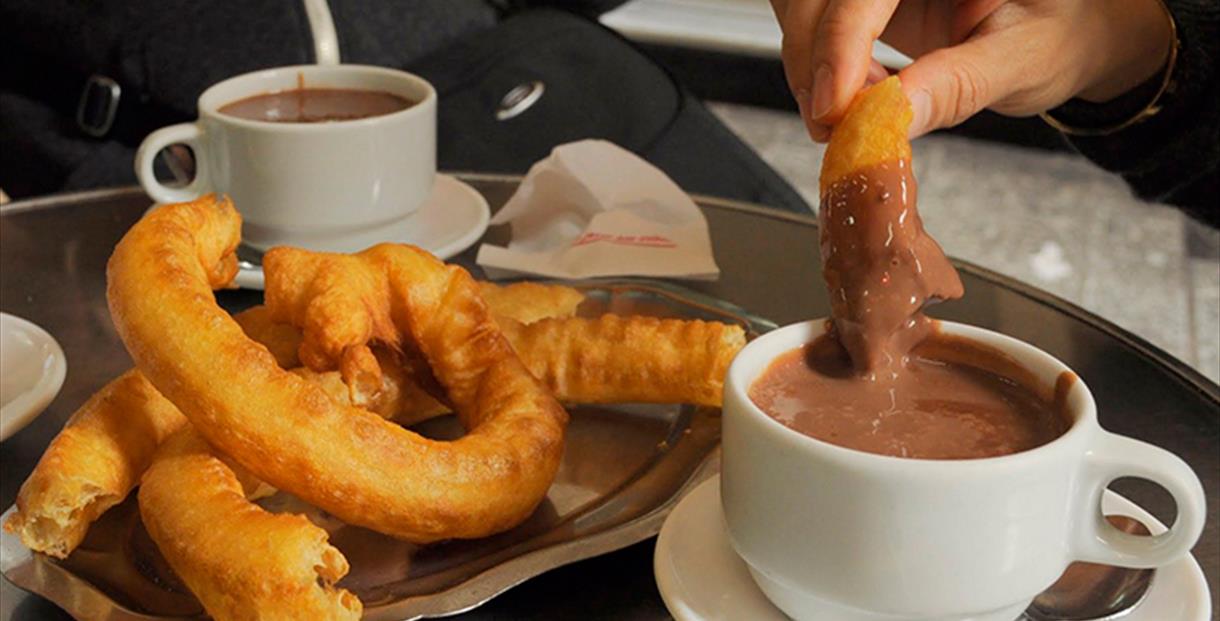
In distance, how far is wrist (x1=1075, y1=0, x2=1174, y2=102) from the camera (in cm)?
100

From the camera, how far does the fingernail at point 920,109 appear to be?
2.54 feet

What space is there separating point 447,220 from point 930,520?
2.14 feet

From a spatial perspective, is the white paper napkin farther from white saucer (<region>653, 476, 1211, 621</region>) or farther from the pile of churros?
white saucer (<region>653, 476, 1211, 621</region>)

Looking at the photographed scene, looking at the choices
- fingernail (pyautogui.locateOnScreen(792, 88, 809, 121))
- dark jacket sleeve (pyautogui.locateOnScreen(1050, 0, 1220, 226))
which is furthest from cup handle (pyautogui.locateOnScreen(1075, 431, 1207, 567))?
dark jacket sleeve (pyautogui.locateOnScreen(1050, 0, 1220, 226))

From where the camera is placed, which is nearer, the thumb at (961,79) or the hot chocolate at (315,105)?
the thumb at (961,79)

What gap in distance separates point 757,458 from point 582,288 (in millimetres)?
376

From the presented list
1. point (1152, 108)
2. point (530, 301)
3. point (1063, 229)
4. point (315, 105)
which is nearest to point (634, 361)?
point (530, 301)

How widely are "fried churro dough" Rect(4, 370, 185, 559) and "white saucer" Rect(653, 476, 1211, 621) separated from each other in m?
0.26

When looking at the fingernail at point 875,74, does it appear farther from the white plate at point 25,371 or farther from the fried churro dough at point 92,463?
the white plate at point 25,371

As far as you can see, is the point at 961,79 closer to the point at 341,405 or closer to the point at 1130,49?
the point at 1130,49

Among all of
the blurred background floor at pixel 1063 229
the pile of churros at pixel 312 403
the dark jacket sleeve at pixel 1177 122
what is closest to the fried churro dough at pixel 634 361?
the pile of churros at pixel 312 403

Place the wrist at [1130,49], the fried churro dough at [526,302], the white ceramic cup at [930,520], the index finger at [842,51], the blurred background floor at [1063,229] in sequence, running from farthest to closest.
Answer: the blurred background floor at [1063,229] → the wrist at [1130,49] → the fried churro dough at [526,302] → the index finger at [842,51] → the white ceramic cup at [930,520]

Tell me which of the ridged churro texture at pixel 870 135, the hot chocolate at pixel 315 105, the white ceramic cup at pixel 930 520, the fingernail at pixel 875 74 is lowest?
the hot chocolate at pixel 315 105

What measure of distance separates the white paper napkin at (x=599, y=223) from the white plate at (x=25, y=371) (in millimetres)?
344
